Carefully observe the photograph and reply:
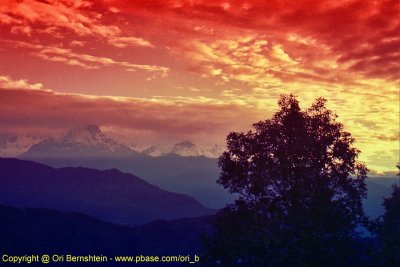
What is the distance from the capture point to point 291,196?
32.8 metres

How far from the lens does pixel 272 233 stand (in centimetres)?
3020

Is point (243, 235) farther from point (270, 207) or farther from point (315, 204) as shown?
point (315, 204)

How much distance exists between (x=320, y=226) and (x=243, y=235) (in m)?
6.00

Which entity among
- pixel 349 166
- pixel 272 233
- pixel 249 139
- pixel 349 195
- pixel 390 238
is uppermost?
pixel 249 139

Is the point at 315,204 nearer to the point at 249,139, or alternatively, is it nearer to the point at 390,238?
the point at 249,139

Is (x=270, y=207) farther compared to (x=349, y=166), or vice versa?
(x=349, y=166)

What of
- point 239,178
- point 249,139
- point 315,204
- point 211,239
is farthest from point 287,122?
point 211,239

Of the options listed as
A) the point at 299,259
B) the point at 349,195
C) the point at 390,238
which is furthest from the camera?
the point at 390,238

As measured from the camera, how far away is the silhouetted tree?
3025 cm

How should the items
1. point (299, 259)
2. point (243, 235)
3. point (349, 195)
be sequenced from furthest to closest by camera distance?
point (349, 195) → point (243, 235) → point (299, 259)

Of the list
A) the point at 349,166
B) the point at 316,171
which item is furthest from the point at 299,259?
the point at 349,166

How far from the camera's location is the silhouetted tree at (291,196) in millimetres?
30250

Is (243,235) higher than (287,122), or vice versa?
(287,122)

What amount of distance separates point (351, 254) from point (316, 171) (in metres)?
6.84
